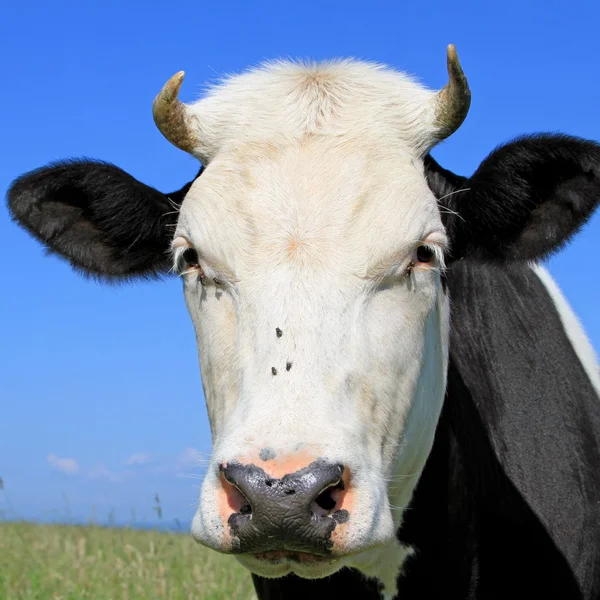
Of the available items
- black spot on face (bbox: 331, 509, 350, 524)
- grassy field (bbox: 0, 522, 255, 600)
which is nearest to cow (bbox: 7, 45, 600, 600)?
black spot on face (bbox: 331, 509, 350, 524)

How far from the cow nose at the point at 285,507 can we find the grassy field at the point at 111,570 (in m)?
4.14

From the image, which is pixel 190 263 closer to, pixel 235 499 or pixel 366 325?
pixel 366 325

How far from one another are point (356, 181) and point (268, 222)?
0.44m

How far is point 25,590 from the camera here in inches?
287

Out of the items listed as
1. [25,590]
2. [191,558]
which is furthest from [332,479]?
[191,558]

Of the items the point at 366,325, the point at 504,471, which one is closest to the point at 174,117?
the point at 366,325

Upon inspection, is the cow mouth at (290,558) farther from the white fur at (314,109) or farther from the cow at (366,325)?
the white fur at (314,109)

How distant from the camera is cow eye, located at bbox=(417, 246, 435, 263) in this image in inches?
166

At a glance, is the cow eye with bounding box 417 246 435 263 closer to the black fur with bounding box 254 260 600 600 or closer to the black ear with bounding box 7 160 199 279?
the black fur with bounding box 254 260 600 600

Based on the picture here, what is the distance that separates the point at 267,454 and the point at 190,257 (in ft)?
4.60

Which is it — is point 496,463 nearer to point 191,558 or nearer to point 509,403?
point 509,403

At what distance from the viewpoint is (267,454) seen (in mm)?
3246

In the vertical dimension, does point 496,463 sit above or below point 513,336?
below

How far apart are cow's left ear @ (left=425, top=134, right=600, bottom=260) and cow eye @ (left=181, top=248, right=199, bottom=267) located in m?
1.19
